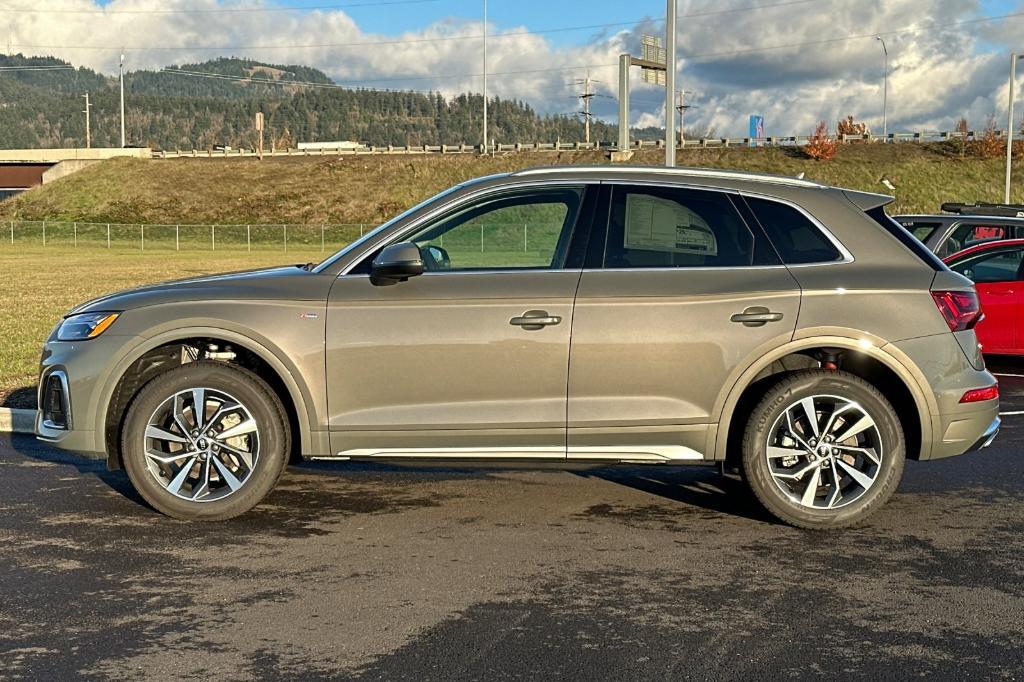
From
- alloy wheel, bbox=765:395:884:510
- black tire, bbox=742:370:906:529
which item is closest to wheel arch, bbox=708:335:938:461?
black tire, bbox=742:370:906:529

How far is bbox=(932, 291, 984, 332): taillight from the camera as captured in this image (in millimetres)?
6082

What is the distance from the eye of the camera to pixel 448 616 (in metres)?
4.66

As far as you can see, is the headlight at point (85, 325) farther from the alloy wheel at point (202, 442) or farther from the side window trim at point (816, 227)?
the side window trim at point (816, 227)

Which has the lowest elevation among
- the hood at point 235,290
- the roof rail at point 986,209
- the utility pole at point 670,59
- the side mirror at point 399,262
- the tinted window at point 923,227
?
the hood at point 235,290

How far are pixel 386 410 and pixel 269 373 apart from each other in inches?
32.3

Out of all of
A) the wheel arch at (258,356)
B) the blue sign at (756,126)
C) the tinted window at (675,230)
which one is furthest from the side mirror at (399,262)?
the blue sign at (756,126)

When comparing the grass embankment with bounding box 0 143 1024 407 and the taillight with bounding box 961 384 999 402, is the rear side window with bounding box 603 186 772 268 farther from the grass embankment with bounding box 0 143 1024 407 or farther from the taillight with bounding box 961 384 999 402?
the grass embankment with bounding box 0 143 1024 407

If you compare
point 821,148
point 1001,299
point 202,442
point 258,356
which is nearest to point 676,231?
point 258,356

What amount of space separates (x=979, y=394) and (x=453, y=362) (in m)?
2.81

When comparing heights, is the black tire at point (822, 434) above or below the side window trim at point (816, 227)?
below

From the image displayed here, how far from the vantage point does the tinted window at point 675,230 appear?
6.11m

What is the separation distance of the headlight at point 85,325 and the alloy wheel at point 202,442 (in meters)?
0.55

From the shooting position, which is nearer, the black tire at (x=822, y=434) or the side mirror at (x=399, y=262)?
the side mirror at (x=399, y=262)

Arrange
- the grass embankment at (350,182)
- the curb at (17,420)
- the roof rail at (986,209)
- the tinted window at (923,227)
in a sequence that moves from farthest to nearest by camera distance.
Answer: the grass embankment at (350,182), the roof rail at (986,209), the tinted window at (923,227), the curb at (17,420)
